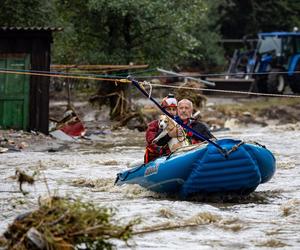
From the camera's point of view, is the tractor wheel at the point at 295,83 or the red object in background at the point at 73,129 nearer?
the red object in background at the point at 73,129

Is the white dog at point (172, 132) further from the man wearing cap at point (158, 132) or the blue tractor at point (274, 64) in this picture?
the blue tractor at point (274, 64)

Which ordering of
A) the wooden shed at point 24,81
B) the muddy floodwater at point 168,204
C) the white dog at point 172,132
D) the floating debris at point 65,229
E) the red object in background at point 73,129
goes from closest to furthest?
the floating debris at point 65,229 < the muddy floodwater at point 168,204 < the white dog at point 172,132 < the wooden shed at point 24,81 < the red object in background at point 73,129

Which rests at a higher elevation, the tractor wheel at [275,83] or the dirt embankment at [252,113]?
the tractor wheel at [275,83]

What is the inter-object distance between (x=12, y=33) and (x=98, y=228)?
14.7 m

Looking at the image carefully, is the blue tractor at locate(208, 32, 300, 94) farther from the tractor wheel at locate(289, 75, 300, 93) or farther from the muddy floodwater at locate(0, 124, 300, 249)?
the muddy floodwater at locate(0, 124, 300, 249)

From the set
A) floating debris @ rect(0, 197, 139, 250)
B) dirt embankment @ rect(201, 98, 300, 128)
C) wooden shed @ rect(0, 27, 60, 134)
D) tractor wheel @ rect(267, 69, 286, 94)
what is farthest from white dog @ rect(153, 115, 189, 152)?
tractor wheel @ rect(267, 69, 286, 94)

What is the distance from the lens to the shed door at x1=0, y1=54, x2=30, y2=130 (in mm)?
20453

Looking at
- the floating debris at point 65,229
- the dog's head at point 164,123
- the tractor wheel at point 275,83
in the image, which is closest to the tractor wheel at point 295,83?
the tractor wheel at point 275,83

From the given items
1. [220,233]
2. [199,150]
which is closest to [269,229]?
[220,233]

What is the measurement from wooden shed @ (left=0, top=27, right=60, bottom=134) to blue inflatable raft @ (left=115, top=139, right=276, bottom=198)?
1024 cm

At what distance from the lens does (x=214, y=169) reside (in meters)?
10.1

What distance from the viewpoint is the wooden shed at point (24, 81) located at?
20.4 meters

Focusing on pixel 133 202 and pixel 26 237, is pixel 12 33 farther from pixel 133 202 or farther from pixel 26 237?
pixel 26 237

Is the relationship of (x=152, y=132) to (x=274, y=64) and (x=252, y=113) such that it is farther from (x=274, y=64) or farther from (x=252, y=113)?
(x=274, y=64)
